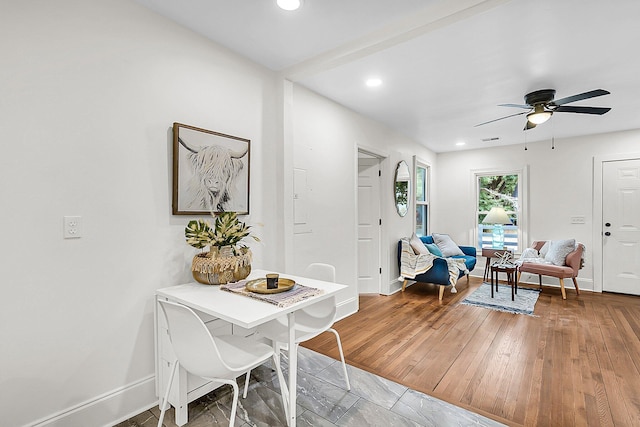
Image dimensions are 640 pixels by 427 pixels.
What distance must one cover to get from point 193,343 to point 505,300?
170 inches

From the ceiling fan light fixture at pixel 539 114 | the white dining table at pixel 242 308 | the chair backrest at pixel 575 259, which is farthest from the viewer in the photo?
the chair backrest at pixel 575 259

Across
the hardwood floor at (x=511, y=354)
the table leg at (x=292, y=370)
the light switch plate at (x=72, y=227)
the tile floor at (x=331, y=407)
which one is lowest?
the hardwood floor at (x=511, y=354)

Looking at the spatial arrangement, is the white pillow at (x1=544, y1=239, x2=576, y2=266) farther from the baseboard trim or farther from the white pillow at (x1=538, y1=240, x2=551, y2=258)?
the baseboard trim

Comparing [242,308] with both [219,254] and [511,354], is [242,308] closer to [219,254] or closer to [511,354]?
[219,254]

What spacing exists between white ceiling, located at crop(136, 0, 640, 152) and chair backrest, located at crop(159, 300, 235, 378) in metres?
1.81

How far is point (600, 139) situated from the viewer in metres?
4.86

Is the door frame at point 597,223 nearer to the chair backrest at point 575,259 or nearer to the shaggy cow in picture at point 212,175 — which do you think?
the chair backrest at point 575,259

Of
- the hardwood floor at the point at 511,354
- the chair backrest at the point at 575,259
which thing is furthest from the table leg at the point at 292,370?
the chair backrest at the point at 575,259

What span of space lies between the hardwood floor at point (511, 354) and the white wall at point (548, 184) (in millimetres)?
1327

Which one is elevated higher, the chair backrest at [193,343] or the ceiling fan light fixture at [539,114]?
the ceiling fan light fixture at [539,114]

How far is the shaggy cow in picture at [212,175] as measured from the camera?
83.5 inches

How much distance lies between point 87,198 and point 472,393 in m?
2.68

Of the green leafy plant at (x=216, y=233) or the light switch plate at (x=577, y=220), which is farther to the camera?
the light switch plate at (x=577, y=220)

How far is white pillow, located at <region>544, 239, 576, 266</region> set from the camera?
15.1ft
